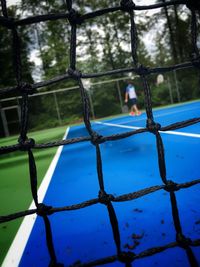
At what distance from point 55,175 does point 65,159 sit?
100cm

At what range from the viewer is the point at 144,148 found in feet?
13.3

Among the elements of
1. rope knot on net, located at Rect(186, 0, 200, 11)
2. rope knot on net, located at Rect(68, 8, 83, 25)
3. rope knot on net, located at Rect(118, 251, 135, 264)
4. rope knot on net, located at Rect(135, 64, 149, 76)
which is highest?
rope knot on net, located at Rect(68, 8, 83, 25)

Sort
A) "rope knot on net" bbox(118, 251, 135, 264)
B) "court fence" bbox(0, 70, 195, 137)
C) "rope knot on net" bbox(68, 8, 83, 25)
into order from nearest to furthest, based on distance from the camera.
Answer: "rope knot on net" bbox(118, 251, 135, 264), "rope knot on net" bbox(68, 8, 83, 25), "court fence" bbox(0, 70, 195, 137)

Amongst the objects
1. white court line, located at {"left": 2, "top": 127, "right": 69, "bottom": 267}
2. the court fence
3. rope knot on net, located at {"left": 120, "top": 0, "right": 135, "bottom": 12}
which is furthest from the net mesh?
the court fence

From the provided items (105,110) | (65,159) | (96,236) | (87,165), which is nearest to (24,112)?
(96,236)

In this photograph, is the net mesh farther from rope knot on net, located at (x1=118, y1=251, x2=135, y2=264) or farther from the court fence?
the court fence

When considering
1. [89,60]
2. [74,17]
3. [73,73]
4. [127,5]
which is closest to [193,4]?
[127,5]

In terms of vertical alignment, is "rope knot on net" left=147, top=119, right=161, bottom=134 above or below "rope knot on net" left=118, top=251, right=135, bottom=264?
above

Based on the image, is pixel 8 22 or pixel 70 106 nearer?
pixel 8 22

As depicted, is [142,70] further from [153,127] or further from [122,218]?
[122,218]

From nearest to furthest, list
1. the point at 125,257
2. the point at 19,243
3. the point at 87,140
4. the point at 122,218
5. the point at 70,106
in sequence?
the point at 125,257
the point at 87,140
the point at 19,243
the point at 122,218
the point at 70,106

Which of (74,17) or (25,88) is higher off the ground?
(74,17)

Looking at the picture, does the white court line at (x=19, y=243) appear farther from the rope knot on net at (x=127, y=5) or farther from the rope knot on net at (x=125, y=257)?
the rope knot on net at (x=127, y=5)

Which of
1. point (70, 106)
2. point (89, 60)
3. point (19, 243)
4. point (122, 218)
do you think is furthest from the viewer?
point (89, 60)
